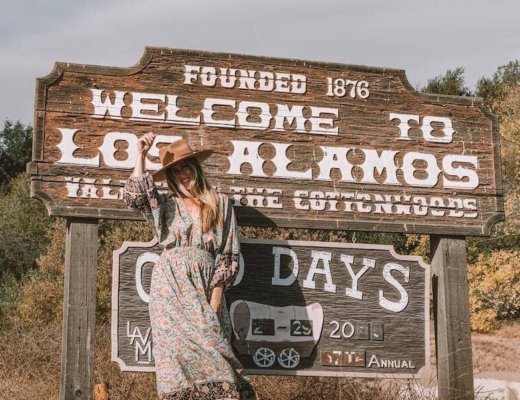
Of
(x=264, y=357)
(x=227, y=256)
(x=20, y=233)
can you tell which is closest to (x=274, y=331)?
(x=264, y=357)

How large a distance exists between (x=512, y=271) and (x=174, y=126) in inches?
562

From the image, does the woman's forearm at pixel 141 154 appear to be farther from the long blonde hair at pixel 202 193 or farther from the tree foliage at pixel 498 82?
the tree foliage at pixel 498 82

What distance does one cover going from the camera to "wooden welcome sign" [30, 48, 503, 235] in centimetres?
599

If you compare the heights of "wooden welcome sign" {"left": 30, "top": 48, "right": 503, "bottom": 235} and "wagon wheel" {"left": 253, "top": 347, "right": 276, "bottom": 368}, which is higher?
"wooden welcome sign" {"left": 30, "top": 48, "right": 503, "bottom": 235}

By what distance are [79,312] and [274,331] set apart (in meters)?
1.50

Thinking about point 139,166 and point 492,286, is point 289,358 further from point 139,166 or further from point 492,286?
point 492,286

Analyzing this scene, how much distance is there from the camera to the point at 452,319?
6457 mm

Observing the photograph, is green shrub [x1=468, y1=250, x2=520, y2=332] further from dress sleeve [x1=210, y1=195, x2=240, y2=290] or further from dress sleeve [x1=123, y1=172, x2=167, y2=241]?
dress sleeve [x1=123, y1=172, x2=167, y2=241]

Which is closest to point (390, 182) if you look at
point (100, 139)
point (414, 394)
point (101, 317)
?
point (414, 394)

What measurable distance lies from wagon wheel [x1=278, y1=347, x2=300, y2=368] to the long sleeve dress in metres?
1.08

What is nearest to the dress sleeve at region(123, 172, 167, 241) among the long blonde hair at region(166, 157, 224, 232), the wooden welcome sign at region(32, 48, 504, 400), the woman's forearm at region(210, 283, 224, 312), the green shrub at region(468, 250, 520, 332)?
the long blonde hair at region(166, 157, 224, 232)

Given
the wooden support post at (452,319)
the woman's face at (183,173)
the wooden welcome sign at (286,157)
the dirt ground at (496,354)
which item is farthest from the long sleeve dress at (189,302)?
the dirt ground at (496,354)

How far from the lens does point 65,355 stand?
5750 mm

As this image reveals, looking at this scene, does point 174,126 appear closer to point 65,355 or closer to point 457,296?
point 65,355
